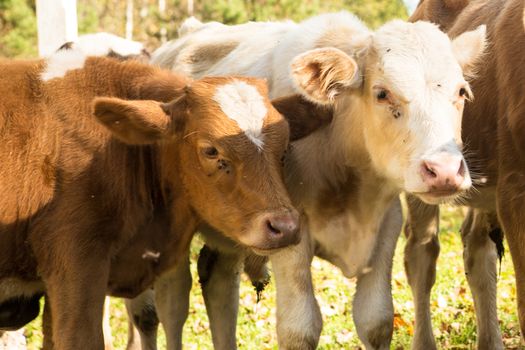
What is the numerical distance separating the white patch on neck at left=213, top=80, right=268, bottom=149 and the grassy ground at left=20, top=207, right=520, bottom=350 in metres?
2.95

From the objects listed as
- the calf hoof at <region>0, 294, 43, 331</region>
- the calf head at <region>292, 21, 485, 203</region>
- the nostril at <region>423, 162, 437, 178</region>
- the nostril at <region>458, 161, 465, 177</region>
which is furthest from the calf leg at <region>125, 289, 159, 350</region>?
the nostril at <region>458, 161, 465, 177</region>

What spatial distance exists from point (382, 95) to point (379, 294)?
1.37 m

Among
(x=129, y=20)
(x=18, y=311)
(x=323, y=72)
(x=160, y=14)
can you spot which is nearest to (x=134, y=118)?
(x=323, y=72)

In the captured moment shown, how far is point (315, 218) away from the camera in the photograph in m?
6.16

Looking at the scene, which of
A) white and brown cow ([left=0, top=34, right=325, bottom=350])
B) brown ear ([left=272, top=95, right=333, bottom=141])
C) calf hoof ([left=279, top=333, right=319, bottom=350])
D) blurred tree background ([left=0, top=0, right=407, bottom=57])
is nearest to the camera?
white and brown cow ([left=0, top=34, right=325, bottom=350])

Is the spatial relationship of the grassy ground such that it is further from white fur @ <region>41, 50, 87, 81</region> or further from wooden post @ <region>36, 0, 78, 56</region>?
white fur @ <region>41, 50, 87, 81</region>

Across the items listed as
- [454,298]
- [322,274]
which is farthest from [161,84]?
[322,274]

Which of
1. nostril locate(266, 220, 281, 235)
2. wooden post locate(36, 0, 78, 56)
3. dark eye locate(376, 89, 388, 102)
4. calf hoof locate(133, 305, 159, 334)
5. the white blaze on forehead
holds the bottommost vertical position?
calf hoof locate(133, 305, 159, 334)

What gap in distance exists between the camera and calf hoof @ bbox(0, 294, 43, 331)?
5934 mm

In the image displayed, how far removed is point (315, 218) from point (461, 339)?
259cm

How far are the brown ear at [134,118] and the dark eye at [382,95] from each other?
1235mm

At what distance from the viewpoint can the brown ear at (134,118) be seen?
5.22 meters

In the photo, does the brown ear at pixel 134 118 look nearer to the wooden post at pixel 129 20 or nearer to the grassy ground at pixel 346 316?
the grassy ground at pixel 346 316

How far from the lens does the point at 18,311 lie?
6023mm
